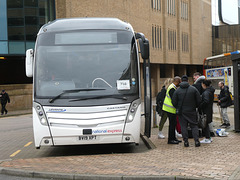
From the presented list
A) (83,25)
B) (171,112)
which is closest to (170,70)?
(171,112)

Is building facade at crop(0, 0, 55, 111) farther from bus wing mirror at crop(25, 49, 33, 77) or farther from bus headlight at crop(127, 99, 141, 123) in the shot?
bus headlight at crop(127, 99, 141, 123)

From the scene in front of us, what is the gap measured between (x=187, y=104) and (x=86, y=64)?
2569 millimetres

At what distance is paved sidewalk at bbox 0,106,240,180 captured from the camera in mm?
6074

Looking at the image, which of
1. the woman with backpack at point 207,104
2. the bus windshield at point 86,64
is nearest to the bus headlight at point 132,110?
the bus windshield at point 86,64

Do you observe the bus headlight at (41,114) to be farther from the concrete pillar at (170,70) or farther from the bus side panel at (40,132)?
the concrete pillar at (170,70)

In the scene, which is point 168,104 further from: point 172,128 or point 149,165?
point 149,165

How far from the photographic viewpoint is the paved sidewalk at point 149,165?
239 inches

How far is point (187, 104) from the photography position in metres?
8.88

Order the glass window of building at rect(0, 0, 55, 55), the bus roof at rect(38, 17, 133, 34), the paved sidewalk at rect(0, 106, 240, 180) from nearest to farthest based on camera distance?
1. the paved sidewalk at rect(0, 106, 240, 180)
2. the bus roof at rect(38, 17, 133, 34)
3. the glass window of building at rect(0, 0, 55, 55)

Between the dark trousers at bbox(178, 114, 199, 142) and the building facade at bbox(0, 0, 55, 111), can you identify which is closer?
the dark trousers at bbox(178, 114, 199, 142)

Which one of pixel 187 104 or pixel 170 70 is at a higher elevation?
pixel 170 70

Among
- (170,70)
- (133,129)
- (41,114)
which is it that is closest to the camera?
(41,114)

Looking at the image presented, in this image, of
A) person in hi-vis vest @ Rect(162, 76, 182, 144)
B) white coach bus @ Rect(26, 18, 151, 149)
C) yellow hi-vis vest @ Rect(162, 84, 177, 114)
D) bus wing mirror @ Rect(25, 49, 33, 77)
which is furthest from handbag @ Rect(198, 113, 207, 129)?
bus wing mirror @ Rect(25, 49, 33, 77)

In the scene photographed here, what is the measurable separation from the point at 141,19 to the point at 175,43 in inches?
406
